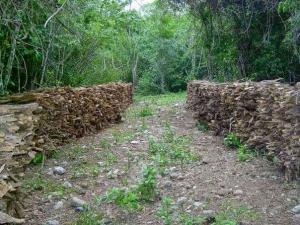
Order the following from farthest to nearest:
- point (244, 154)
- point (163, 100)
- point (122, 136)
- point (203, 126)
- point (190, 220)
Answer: point (163, 100) → point (203, 126) → point (122, 136) → point (244, 154) → point (190, 220)

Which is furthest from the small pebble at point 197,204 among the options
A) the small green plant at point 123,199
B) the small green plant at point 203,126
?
the small green plant at point 203,126

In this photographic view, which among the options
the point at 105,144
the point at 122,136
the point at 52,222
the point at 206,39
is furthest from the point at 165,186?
the point at 206,39

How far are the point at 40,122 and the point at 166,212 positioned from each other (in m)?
2.81

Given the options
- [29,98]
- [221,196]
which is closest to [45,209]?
[221,196]

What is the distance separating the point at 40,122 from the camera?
19.3 feet

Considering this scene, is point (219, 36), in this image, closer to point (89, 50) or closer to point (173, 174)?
point (89, 50)

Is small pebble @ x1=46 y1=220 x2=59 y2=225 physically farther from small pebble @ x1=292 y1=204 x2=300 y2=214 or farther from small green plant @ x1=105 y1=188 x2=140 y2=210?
small pebble @ x1=292 y1=204 x2=300 y2=214

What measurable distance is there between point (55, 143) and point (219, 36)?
715 centimetres

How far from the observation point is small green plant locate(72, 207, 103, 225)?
3.68 m

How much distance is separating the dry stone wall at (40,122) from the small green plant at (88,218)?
0.55 m

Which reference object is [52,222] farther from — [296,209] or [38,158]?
[296,209]

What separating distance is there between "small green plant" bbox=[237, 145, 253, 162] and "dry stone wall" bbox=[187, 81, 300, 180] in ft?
0.30

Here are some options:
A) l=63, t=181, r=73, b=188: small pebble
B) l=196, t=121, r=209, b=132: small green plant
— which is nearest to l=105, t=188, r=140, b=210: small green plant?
l=63, t=181, r=73, b=188: small pebble

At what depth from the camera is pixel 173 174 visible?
5.14 metres
